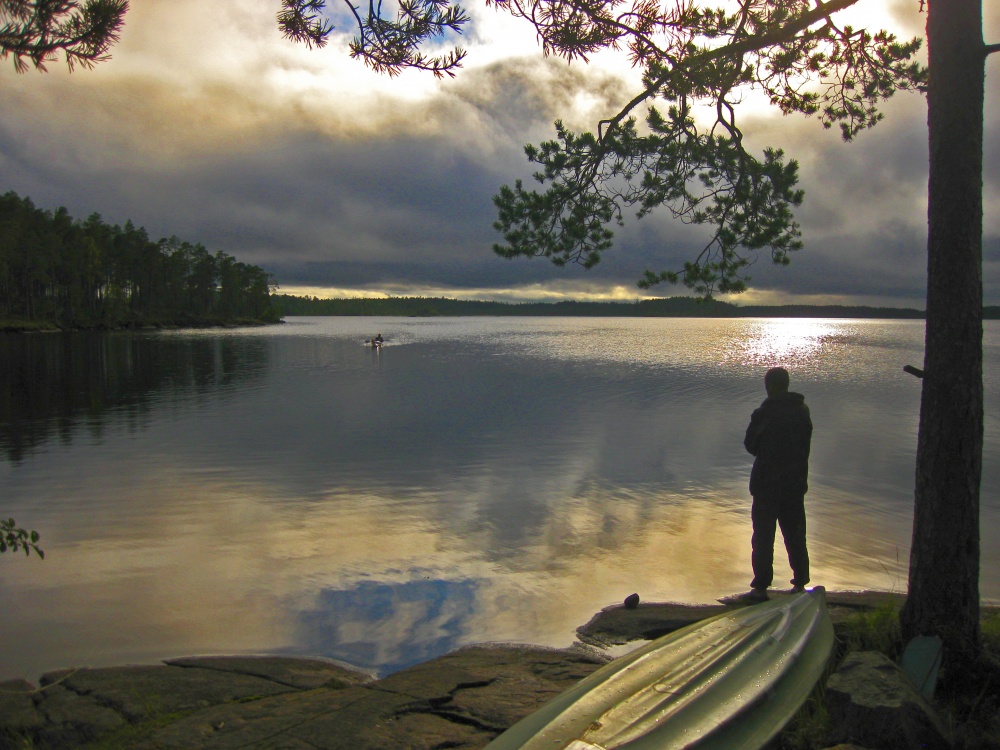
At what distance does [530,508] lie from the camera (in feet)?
41.6

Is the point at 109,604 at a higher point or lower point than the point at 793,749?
lower

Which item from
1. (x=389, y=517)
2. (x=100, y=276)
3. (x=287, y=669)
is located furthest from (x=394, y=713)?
(x=100, y=276)

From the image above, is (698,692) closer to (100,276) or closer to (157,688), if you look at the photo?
(157,688)

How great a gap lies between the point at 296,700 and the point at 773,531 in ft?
16.0

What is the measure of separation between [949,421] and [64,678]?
7446 millimetres

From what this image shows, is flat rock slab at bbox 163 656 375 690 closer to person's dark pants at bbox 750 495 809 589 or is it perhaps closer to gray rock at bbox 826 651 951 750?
gray rock at bbox 826 651 951 750

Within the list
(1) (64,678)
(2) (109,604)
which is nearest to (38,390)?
(2) (109,604)

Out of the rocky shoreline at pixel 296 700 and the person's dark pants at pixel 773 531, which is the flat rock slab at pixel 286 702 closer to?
the rocky shoreline at pixel 296 700

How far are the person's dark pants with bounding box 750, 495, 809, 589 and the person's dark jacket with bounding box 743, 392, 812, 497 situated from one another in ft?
0.39

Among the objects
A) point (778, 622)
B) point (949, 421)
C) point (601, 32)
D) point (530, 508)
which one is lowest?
point (530, 508)

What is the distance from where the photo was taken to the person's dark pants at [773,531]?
282 inches

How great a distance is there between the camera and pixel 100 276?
351 feet

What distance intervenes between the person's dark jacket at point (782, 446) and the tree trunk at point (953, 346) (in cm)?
186

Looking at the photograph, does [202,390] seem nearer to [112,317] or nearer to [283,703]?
[283,703]
